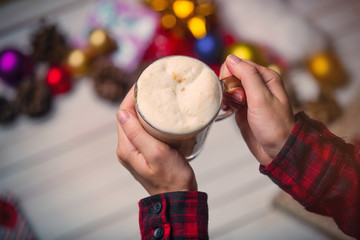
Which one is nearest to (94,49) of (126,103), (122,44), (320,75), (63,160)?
(122,44)

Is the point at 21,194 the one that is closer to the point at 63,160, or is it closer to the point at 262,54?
the point at 63,160

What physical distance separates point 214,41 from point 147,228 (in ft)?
2.69

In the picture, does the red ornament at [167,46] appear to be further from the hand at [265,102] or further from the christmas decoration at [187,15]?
the hand at [265,102]

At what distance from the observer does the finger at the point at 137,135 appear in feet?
2.15

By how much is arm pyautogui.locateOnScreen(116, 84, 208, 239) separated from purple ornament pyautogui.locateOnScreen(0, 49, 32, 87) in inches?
32.4

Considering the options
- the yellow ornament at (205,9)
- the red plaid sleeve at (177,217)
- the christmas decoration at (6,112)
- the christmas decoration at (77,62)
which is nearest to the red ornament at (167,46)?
the yellow ornament at (205,9)

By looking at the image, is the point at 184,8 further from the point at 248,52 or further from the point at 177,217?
the point at 177,217

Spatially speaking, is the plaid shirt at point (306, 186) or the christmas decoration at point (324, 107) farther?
the christmas decoration at point (324, 107)

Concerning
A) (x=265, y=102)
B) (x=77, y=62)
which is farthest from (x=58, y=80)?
(x=265, y=102)

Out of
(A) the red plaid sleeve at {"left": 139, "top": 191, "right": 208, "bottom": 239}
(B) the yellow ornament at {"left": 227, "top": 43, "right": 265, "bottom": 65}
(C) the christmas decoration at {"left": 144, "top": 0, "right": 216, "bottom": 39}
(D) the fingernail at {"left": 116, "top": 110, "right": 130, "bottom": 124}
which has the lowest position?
(A) the red plaid sleeve at {"left": 139, "top": 191, "right": 208, "bottom": 239}

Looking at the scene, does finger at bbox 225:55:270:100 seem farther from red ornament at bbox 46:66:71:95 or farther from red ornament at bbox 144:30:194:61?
red ornament at bbox 46:66:71:95

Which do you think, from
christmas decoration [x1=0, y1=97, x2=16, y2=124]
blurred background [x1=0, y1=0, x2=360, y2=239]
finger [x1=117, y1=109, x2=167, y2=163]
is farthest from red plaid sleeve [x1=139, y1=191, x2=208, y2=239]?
christmas decoration [x1=0, y1=97, x2=16, y2=124]

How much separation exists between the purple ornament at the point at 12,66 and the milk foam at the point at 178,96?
90 centimetres

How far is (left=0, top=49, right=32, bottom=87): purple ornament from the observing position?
4.13 feet
